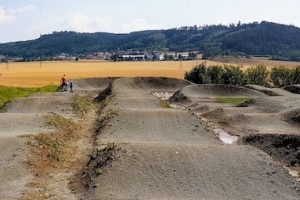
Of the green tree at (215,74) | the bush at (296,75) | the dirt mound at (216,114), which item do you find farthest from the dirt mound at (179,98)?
the bush at (296,75)

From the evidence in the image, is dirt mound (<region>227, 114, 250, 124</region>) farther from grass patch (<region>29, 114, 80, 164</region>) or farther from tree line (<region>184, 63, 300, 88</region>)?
tree line (<region>184, 63, 300, 88</region>)

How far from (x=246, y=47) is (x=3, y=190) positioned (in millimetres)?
168370

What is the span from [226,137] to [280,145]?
14.4 ft

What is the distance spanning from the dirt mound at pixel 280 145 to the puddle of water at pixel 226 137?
2.51ft

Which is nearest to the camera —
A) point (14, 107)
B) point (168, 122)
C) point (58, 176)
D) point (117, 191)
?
point (117, 191)

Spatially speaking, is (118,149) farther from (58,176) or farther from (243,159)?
(243,159)

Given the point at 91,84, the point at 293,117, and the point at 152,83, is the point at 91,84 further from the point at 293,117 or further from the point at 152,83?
the point at 293,117

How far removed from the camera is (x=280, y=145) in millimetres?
21656

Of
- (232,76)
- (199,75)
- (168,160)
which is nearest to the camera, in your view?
(168,160)

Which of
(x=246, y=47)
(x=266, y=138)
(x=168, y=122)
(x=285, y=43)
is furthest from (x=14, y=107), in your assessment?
(x=285, y=43)

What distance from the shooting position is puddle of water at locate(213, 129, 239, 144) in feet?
80.1

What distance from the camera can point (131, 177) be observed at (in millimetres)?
15547

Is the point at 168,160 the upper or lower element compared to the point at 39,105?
upper

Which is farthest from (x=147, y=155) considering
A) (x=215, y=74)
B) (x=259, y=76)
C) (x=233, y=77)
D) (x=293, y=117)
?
(x=259, y=76)
